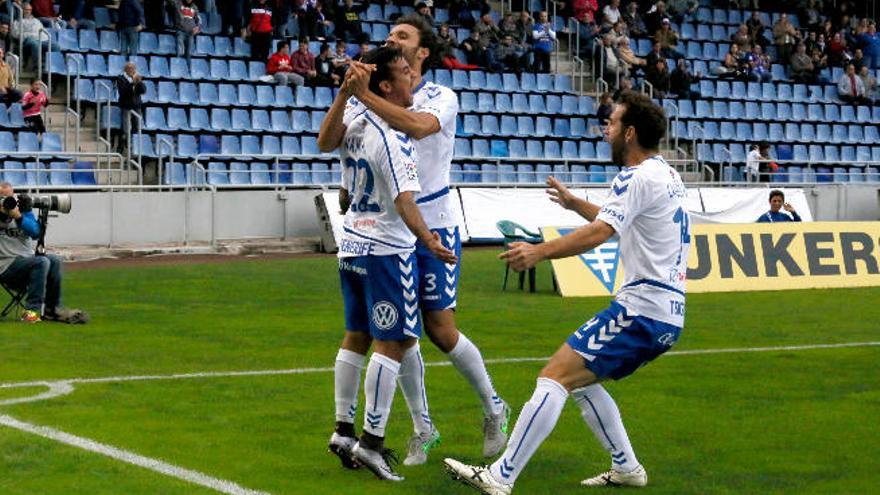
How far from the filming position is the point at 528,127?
35.8 m

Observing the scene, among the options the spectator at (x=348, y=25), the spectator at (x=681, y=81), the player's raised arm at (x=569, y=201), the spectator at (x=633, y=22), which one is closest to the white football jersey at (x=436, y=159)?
the player's raised arm at (x=569, y=201)

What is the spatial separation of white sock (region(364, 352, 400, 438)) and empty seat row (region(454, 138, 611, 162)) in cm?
2481

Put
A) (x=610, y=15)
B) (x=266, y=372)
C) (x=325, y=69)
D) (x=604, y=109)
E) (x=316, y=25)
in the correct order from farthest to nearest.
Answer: (x=610, y=15) < (x=604, y=109) < (x=316, y=25) < (x=325, y=69) < (x=266, y=372)

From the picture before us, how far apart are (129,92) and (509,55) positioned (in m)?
11.1

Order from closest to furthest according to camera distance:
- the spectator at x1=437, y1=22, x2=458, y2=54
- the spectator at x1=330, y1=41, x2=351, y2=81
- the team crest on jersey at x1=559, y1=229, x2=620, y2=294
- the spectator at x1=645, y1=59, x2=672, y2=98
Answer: the team crest on jersey at x1=559, y1=229, x2=620, y2=294 < the spectator at x1=330, y1=41, x2=351, y2=81 < the spectator at x1=437, y1=22, x2=458, y2=54 < the spectator at x1=645, y1=59, x2=672, y2=98

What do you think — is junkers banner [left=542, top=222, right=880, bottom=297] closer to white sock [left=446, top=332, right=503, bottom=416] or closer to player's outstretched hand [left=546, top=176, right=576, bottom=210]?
white sock [left=446, top=332, right=503, bottom=416]

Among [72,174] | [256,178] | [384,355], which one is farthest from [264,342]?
[256,178]

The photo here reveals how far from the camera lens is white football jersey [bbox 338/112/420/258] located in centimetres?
830

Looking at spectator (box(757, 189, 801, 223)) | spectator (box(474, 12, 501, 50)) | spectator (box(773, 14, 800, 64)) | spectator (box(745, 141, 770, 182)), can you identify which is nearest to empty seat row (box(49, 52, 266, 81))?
spectator (box(474, 12, 501, 50))

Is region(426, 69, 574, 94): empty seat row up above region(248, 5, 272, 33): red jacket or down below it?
below

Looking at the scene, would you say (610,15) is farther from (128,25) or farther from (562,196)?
(562,196)

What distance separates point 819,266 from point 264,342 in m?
9.87

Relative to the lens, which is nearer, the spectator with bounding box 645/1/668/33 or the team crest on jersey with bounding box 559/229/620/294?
the team crest on jersey with bounding box 559/229/620/294

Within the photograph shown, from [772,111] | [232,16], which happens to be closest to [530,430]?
[232,16]
